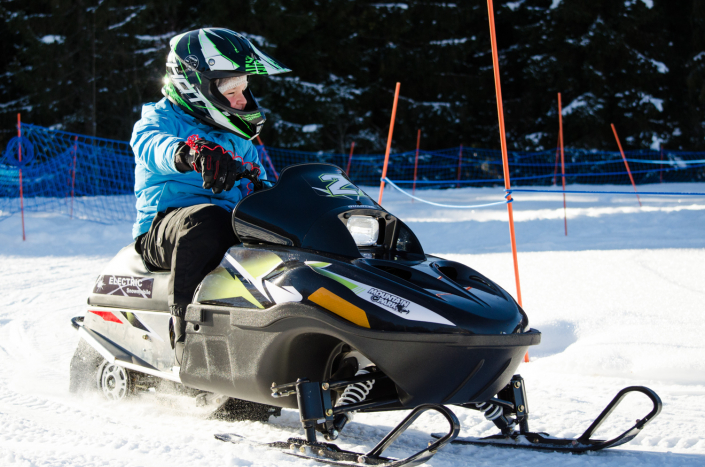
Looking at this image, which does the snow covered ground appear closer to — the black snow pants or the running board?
the running board

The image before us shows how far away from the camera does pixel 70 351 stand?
4.11 meters

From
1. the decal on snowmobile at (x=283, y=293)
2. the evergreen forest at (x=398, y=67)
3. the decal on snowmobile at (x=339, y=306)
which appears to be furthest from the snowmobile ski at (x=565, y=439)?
the evergreen forest at (x=398, y=67)

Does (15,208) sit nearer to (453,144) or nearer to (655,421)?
(655,421)

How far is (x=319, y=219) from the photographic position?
222 centimetres

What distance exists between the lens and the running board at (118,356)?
8.48ft

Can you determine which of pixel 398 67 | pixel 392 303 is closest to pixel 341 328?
pixel 392 303

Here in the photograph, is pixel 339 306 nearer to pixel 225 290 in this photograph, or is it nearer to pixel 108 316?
pixel 225 290


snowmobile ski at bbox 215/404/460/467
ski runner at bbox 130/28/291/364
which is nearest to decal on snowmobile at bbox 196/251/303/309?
ski runner at bbox 130/28/291/364

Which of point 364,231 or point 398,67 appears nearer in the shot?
point 364,231

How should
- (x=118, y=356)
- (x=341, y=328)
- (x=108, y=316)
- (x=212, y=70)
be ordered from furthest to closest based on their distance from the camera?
(x=108, y=316) → (x=118, y=356) → (x=212, y=70) → (x=341, y=328)

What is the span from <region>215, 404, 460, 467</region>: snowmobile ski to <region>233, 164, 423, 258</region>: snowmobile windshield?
0.57m

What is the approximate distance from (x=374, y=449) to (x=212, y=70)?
159cm

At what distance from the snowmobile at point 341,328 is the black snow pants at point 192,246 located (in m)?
0.08

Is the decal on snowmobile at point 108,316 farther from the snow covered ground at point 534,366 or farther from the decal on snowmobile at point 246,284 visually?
the decal on snowmobile at point 246,284
